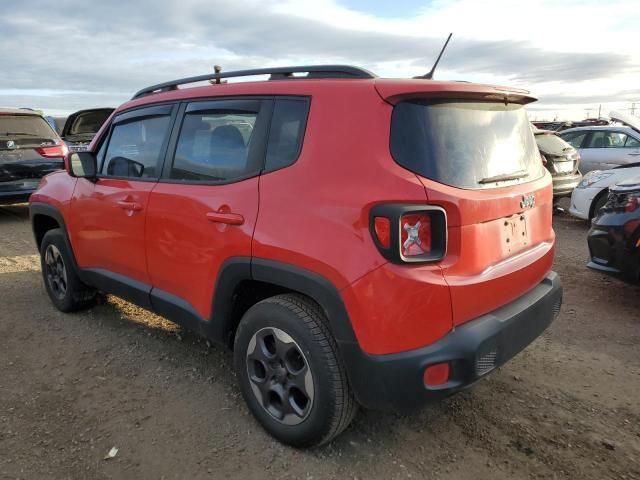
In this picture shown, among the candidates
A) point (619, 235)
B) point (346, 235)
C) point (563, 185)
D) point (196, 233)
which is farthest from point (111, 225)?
point (563, 185)

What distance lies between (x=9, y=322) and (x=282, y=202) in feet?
10.3

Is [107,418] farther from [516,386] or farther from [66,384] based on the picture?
[516,386]

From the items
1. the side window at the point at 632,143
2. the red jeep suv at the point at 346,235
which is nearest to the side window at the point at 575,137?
the side window at the point at 632,143

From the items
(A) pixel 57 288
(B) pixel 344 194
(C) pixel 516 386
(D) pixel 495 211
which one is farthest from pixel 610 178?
(A) pixel 57 288

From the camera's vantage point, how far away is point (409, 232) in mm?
2092

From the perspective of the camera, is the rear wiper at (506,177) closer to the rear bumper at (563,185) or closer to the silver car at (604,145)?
the rear bumper at (563,185)

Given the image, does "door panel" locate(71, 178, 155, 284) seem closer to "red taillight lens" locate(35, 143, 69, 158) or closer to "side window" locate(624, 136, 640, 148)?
"red taillight lens" locate(35, 143, 69, 158)

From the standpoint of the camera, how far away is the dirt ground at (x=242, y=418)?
2.47 meters

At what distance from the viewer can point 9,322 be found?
168 inches

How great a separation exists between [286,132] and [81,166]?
201 centimetres

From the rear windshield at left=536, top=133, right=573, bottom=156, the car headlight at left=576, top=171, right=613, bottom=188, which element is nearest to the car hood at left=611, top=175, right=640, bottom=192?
the car headlight at left=576, top=171, right=613, bottom=188

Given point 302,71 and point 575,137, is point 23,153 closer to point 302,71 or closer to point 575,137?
point 302,71

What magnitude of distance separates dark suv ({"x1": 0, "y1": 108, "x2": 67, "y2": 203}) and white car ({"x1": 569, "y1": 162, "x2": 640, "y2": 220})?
828 centimetres

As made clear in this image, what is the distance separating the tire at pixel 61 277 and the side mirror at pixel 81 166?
27.0 inches
